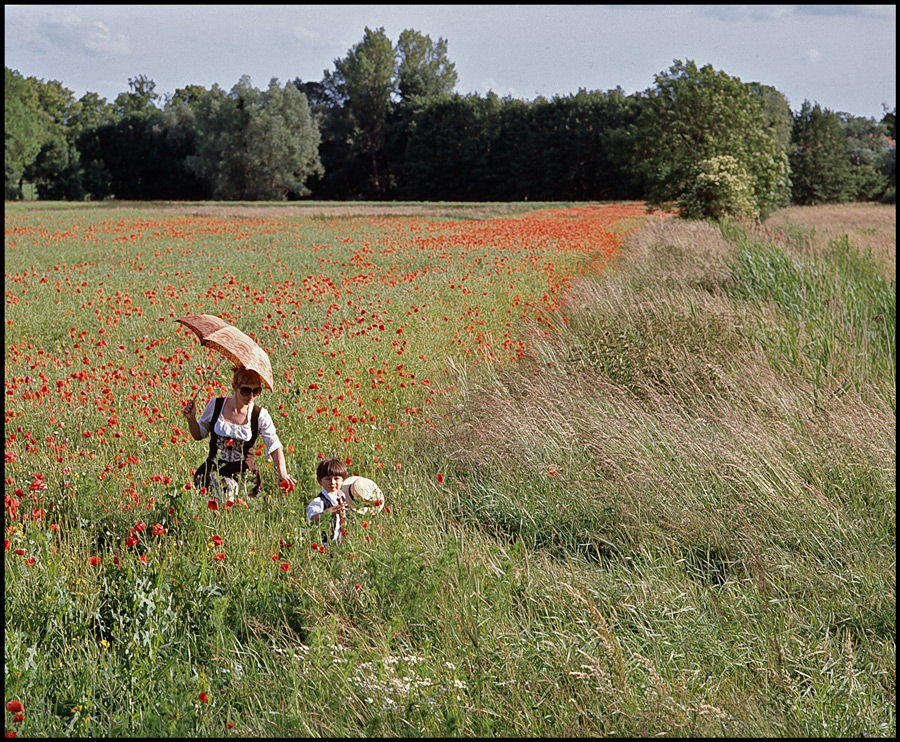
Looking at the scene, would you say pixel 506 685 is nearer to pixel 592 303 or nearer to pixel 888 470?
pixel 888 470

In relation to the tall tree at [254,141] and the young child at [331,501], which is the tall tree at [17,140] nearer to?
the tall tree at [254,141]

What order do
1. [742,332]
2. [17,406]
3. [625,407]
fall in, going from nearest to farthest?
[625,407]
[17,406]
[742,332]

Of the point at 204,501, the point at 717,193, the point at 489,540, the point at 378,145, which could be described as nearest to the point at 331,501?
the point at 204,501

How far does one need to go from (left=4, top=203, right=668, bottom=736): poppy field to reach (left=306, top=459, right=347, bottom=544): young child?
0.12 metres

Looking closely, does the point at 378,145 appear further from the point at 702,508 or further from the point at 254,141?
the point at 702,508

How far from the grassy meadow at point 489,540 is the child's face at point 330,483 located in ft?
0.82

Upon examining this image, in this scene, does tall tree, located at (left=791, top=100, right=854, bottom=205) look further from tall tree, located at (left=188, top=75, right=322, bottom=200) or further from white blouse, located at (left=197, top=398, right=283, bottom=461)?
white blouse, located at (left=197, top=398, right=283, bottom=461)

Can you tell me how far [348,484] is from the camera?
4.04m

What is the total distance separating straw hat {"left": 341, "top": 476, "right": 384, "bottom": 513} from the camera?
387 cm

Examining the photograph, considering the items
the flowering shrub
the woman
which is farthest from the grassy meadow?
the flowering shrub

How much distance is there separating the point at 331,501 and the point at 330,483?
97 millimetres

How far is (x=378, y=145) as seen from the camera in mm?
63812

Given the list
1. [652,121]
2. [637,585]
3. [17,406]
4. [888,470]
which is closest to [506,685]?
[637,585]

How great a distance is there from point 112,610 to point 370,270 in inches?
412
